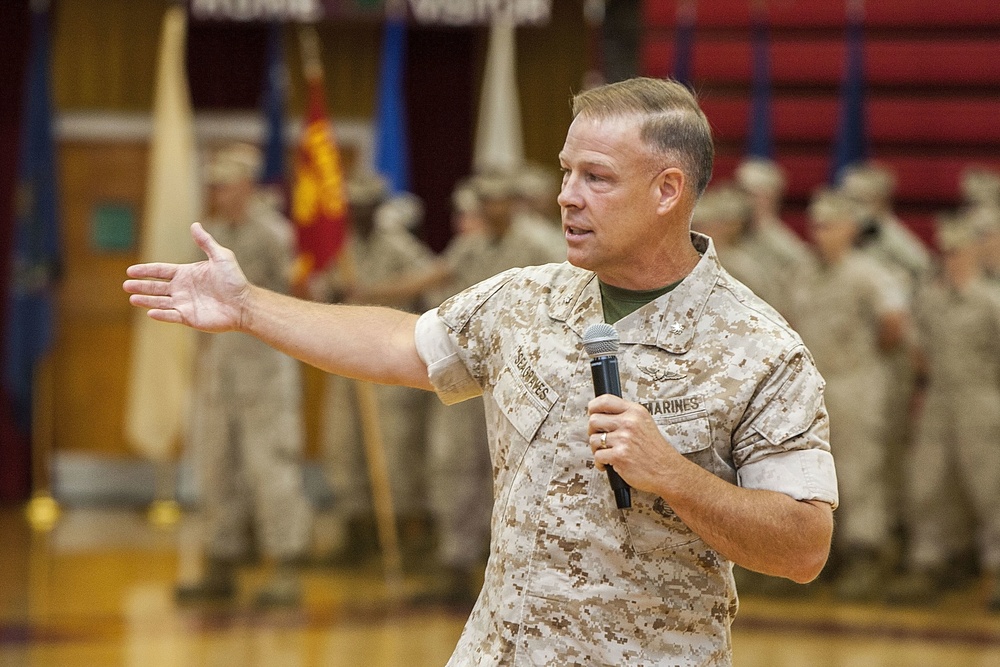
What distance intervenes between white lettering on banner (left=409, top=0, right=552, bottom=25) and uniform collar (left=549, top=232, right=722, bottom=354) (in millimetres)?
6949

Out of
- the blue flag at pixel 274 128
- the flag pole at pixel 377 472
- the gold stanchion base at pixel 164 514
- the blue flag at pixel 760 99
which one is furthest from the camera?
the blue flag at pixel 760 99

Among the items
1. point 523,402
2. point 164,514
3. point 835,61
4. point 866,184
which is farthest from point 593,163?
point 835,61

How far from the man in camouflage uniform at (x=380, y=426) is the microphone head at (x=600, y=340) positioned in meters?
5.34

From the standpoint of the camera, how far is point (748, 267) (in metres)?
6.67

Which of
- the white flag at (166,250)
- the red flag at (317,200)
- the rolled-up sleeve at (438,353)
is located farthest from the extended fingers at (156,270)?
the white flag at (166,250)

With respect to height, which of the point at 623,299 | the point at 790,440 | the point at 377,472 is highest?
the point at 623,299

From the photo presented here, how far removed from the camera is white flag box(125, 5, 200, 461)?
26.2 feet

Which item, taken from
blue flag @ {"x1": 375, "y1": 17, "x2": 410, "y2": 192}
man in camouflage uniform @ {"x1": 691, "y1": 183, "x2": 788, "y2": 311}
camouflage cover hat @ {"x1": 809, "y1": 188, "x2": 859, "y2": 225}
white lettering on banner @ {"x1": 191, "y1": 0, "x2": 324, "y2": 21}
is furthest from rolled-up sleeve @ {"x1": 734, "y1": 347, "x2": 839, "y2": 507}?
white lettering on banner @ {"x1": 191, "y1": 0, "x2": 324, "y2": 21}

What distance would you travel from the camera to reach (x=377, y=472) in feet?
22.9

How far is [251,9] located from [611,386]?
7.23m

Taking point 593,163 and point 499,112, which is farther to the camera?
point 499,112

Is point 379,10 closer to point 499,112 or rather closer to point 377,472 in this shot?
point 499,112

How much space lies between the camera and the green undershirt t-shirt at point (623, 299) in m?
1.97

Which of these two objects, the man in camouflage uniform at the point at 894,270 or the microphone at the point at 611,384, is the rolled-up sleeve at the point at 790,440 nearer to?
the microphone at the point at 611,384
